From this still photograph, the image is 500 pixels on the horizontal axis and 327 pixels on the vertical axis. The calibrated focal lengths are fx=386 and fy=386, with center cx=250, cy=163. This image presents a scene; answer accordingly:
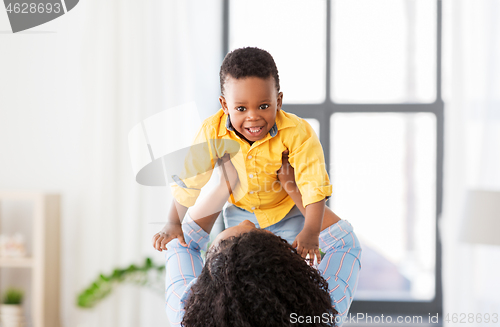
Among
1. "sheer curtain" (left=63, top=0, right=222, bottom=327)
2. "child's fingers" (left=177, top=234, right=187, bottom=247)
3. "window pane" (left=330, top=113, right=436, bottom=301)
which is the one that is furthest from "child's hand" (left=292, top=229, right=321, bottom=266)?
"window pane" (left=330, top=113, right=436, bottom=301)

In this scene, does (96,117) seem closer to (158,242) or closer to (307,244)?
(158,242)

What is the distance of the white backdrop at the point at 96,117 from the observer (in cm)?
213

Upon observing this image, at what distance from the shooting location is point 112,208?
2141mm

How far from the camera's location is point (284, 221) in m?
1.04

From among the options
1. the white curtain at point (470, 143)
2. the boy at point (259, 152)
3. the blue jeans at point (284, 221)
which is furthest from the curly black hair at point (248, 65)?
the white curtain at point (470, 143)

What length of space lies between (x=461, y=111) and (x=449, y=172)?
0.33 m

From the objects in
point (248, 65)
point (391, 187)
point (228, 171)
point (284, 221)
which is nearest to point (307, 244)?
point (284, 221)

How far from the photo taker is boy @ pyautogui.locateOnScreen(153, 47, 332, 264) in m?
0.93

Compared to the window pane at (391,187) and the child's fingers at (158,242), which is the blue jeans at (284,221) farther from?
the window pane at (391,187)

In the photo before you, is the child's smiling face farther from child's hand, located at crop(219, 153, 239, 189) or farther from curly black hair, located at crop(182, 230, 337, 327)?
curly black hair, located at crop(182, 230, 337, 327)

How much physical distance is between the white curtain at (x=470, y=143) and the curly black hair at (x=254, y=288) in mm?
1634

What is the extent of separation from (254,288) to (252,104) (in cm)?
48

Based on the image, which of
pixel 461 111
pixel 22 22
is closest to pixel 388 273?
pixel 461 111

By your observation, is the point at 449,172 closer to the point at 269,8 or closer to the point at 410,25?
the point at 410,25
